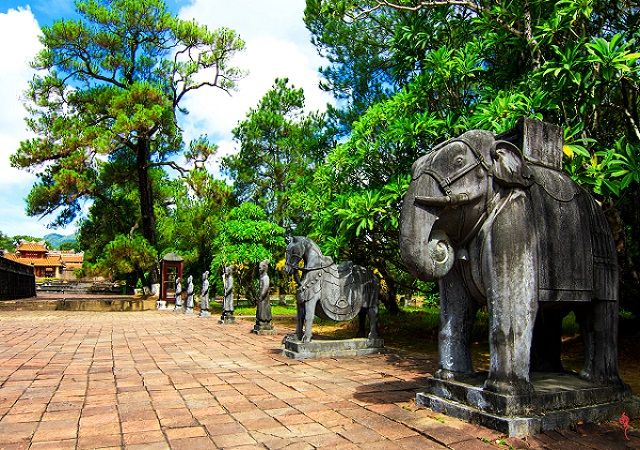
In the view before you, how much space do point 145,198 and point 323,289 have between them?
2038 centimetres

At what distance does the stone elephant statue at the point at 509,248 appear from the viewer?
3.86 meters

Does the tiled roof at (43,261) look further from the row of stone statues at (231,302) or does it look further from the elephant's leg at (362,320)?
the elephant's leg at (362,320)

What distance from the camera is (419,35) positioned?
7719mm

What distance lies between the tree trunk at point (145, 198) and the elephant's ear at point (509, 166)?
24.0m

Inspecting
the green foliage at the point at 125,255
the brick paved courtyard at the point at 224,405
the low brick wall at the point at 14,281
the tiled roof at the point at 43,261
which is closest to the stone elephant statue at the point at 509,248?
the brick paved courtyard at the point at 224,405

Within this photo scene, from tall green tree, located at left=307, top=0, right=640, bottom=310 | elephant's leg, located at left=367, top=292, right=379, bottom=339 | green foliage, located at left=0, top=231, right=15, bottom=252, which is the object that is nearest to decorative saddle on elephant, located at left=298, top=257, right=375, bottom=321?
elephant's leg, located at left=367, top=292, right=379, bottom=339

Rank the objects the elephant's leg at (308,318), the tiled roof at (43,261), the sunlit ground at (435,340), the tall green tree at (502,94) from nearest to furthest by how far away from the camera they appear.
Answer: the tall green tree at (502,94) < the sunlit ground at (435,340) < the elephant's leg at (308,318) < the tiled roof at (43,261)

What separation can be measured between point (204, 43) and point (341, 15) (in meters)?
20.0

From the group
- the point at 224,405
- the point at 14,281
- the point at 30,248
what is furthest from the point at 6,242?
the point at 224,405

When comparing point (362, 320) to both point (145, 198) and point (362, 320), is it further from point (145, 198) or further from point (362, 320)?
point (145, 198)

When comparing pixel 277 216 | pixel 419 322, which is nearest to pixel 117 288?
pixel 277 216

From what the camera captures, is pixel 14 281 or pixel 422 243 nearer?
pixel 422 243

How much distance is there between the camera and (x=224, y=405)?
185 inches

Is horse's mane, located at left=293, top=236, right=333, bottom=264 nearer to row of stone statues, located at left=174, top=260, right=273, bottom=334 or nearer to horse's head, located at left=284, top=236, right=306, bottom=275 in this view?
horse's head, located at left=284, top=236, right=306, bottom=275
